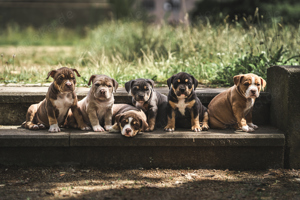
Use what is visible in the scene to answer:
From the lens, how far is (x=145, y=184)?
436 cm

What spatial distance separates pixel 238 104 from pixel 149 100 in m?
1.26

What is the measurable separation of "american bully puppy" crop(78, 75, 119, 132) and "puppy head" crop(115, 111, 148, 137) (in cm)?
34

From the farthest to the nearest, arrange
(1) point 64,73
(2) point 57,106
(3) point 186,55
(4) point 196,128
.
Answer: (3) point 186,55
(4) point 196,128
(2) point 57,106
(1) point 64,73

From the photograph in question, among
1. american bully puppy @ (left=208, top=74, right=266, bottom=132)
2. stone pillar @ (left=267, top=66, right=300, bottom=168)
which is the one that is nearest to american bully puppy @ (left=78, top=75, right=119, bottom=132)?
american bully puppy @ (left=208, top=74, right=266, bottom=132)

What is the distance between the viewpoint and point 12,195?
401 centimetres

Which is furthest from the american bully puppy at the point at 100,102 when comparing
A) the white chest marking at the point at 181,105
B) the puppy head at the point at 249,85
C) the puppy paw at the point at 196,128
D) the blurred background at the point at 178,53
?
the puppy head at the point at 249,85

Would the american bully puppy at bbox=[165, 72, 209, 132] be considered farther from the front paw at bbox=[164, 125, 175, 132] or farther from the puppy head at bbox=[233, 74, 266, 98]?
the puppy head at bbox=[233, 74, 266, 98]

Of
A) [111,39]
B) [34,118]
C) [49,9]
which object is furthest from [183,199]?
[49,9]

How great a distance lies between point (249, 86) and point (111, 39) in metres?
6.59

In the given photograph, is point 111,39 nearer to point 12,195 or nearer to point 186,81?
point 186,81

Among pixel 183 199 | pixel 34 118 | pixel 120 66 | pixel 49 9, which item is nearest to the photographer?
pixel 183 199

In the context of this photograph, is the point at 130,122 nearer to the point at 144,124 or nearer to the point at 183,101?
the point at 144,124

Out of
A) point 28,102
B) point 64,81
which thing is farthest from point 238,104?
point 28,102

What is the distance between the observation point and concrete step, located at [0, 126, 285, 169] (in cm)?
480
